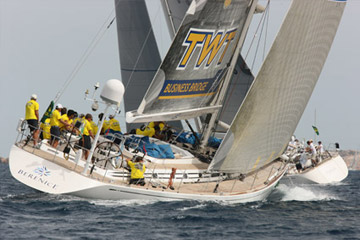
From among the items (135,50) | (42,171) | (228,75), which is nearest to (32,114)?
(42,171)

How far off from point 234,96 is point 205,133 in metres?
4.65

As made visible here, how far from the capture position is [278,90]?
50.4ft

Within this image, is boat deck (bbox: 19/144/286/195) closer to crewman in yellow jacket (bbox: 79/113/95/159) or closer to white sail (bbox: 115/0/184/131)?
crewman in yellow jacket (bbox: 79/113/95/159)

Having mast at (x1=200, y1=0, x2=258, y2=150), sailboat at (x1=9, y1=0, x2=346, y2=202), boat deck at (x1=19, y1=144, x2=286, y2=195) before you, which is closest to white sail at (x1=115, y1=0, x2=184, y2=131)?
mast at (x1=200, y1=0, x2=258, y2=150)

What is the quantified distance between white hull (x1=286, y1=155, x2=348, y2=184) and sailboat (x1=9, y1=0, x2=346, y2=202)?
960 cm

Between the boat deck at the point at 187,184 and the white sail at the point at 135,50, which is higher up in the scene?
the white sail at the point at 135,50

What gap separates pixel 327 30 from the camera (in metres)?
16.2

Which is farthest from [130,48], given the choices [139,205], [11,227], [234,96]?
→ [11,227]

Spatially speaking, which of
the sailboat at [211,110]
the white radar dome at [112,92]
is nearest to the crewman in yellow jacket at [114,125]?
the sailboat at [211,110]

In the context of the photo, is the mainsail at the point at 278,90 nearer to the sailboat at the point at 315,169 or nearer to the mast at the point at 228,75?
the mast at the point at 228,75

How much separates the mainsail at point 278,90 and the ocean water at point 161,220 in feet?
4.48

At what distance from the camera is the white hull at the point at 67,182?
13273mm

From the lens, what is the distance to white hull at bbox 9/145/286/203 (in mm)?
13273

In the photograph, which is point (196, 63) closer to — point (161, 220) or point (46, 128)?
point (46, 128)
